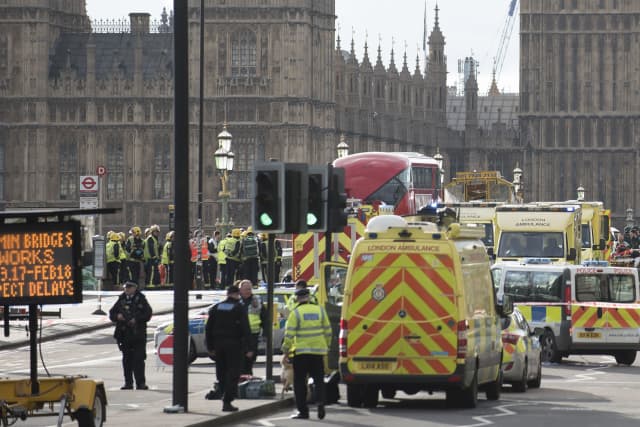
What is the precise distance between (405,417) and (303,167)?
3348mm

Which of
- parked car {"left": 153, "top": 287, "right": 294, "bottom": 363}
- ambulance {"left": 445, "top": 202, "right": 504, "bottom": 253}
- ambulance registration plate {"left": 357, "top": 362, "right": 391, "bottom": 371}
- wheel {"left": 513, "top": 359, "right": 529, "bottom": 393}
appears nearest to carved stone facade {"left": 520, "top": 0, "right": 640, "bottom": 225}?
ambulance {"left": 445, "top": 202, "right": 504, "bottom": 253}

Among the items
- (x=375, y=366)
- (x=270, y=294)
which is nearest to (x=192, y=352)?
(x=270, y=294)

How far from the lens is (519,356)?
1111 inches

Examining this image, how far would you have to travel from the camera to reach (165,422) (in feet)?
70.0

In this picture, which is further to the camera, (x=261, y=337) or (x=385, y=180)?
(x=385, y=180)

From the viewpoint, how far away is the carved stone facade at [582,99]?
123188 mm

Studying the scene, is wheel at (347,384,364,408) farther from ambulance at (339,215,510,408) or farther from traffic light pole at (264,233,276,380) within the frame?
traffic light pole at (264,233,276,380)

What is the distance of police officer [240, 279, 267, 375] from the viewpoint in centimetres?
2586

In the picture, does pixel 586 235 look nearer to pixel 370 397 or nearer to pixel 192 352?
pixel 192 352

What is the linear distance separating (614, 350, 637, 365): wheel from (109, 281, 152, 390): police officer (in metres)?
11.1

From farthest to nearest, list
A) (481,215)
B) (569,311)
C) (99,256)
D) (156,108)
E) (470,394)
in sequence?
1. (156,108)
2. (481,215)
3. (99,256)
4. (569,311)
5. (470,394)

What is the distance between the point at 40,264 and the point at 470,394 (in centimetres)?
721

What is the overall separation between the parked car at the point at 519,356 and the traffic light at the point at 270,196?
478 cm

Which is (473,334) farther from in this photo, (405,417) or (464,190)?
(464,190)
